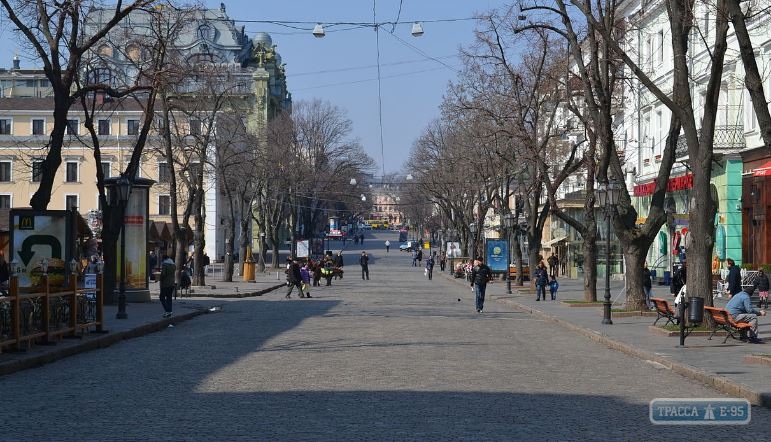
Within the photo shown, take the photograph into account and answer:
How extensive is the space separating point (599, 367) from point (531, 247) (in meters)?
35.0

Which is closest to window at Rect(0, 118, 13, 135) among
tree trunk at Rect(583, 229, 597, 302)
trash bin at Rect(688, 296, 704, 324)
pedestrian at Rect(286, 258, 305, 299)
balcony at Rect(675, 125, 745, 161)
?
pedestrian at Rect(286, 258, 305, 299)

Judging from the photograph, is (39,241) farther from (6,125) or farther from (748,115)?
(6,125)

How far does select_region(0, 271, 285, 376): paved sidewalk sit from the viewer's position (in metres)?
18.6

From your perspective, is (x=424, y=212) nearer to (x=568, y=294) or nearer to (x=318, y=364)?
(x=568, y=294)

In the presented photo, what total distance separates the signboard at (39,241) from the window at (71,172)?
65.6 meters

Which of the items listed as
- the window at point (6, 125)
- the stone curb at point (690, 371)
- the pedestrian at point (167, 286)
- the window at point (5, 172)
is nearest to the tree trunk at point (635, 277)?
the stone curb at point (690, 371)

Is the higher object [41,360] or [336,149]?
[336,149]

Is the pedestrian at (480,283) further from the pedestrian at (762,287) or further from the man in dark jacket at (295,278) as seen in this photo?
the man in dark jacket at (295,278)

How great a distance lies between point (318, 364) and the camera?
718 inches

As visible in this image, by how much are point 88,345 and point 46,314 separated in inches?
55.7

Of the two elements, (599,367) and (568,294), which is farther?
(568,294)

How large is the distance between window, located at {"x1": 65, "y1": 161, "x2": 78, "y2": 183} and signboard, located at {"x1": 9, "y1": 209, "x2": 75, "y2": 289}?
65.6 meters

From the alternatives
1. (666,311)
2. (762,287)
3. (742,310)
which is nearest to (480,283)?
(762,287)

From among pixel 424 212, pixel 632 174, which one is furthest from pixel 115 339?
pixel 424 212
